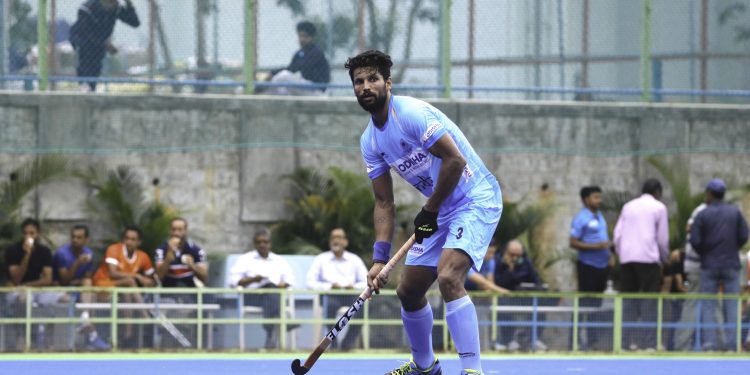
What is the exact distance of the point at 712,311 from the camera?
53.3 feet

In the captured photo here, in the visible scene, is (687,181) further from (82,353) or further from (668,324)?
(82,353)

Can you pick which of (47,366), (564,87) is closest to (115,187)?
(47,366)

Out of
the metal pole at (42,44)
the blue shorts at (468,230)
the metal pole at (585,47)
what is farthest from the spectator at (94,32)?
the blue shorts at (468,230)

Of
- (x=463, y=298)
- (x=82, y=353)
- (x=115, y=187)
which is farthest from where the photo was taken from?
(x=115, y=187)

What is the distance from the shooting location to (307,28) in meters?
18.5

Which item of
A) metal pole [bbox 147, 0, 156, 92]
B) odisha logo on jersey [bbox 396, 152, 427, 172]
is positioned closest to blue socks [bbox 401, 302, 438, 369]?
odisha logo on jersey [bbox 396, 152, 427, 172]

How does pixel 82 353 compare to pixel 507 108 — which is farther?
pixel 507 108

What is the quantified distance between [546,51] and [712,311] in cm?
450

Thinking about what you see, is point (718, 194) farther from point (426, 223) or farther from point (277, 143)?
point (426, 223)

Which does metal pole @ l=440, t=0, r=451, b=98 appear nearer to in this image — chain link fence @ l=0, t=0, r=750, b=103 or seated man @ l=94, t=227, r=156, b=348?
chain link fence @ l=0, t=0, r=750, b=103

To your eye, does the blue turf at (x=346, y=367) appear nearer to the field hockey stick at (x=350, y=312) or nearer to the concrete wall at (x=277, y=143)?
the field hockey stick at (x=350, y=312)

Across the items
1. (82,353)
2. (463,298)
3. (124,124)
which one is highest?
(124,124)

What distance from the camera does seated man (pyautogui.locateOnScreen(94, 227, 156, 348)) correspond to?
1614cm

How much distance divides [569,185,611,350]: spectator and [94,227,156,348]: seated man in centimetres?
464
